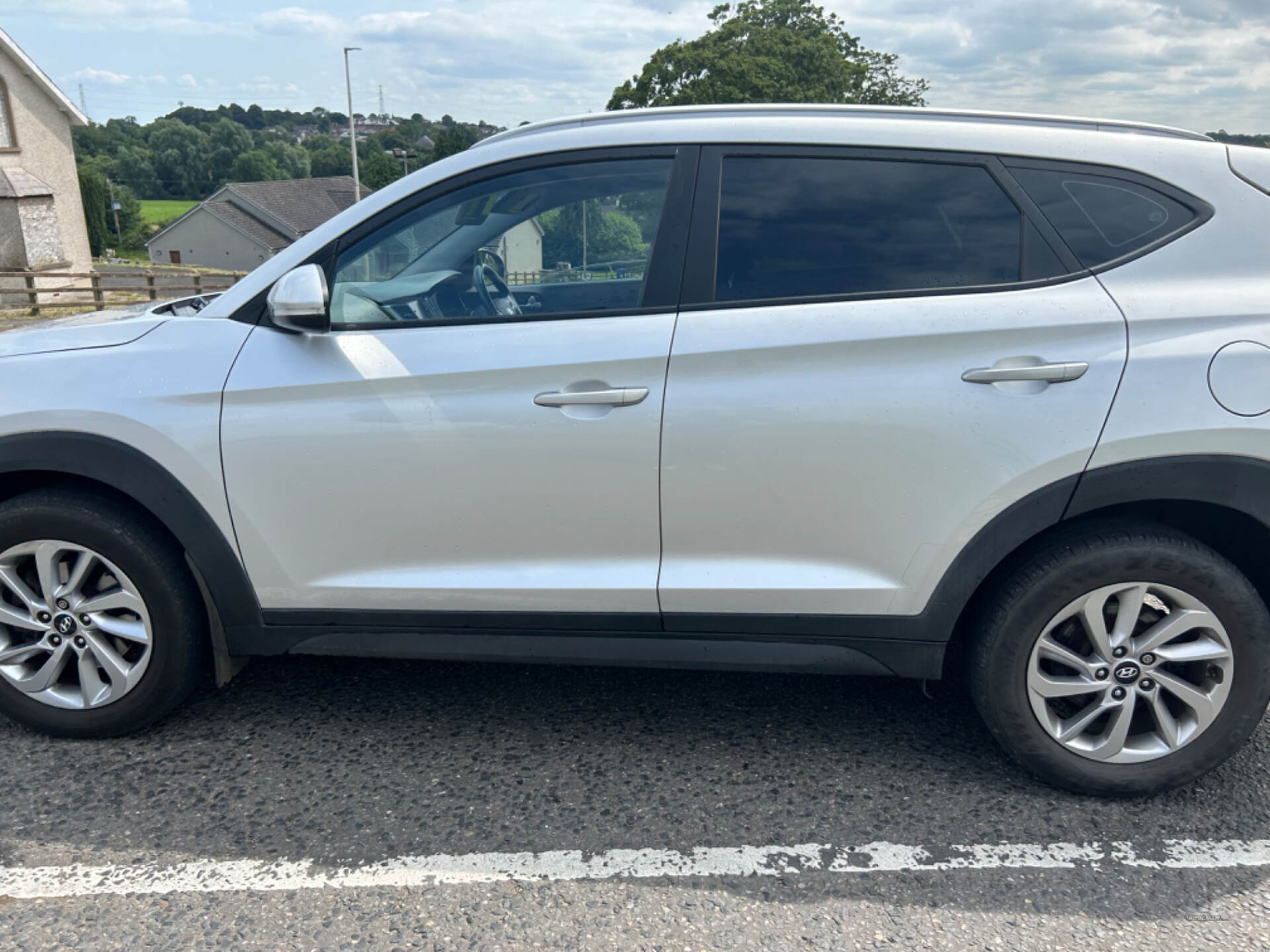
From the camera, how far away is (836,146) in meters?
2.68

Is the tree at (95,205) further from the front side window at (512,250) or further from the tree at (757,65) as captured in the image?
the front side window at (512,250)

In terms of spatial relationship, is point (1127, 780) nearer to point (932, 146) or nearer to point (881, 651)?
point (881, 651)

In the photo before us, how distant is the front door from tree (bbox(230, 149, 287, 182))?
9994cm

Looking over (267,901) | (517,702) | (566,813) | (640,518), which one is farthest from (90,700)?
(640,518)

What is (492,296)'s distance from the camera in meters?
2.80

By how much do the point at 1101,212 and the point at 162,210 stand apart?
11354cm

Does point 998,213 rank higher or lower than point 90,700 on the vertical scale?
higher

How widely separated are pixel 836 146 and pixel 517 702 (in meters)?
2.01

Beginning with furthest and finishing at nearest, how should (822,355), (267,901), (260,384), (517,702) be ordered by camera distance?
(517,702)
(260,384)
(822,355)
(267,901)

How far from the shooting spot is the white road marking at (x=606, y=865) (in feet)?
7.88

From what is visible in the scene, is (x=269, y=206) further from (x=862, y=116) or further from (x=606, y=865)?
(x=606, y=865)

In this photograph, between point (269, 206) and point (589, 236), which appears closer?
point (589, 236)

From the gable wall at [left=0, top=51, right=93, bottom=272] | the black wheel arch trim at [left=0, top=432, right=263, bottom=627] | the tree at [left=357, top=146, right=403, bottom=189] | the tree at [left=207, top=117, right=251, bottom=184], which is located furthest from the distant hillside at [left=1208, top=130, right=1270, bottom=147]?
the tree at [left=207, top=117, right=251, bottom=184]

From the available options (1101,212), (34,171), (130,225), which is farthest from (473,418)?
(130,225)
